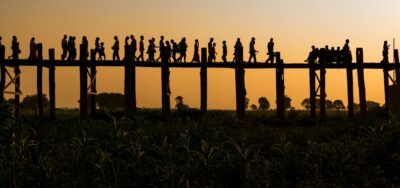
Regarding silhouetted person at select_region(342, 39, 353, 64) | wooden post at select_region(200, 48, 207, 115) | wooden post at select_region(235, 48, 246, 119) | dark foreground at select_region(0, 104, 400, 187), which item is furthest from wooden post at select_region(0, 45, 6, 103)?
silhouetted person at select_region(342, 39, 353, 64)

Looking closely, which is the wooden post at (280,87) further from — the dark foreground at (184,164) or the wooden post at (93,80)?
the dark foreground at (184,164)

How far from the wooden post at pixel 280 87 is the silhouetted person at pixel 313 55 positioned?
1078mm

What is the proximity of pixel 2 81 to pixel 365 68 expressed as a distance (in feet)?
43.9

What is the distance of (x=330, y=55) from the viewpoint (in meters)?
24.8

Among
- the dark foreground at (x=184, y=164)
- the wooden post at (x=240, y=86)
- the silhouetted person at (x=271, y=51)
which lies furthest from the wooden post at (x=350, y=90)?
the dark foreground at (x=184, y=164)

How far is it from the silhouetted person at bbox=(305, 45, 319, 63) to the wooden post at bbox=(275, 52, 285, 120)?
3.54ft

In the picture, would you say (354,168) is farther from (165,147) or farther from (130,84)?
(130,84)

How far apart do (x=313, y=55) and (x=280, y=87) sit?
1.73m

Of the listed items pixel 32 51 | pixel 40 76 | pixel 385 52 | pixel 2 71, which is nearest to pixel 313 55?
pixel 385 52

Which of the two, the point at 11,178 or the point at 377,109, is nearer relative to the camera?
the point at 11,178

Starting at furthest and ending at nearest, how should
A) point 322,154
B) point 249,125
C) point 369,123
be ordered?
point 249,125
point 369,123
point 322,154

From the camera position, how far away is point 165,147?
1219cm

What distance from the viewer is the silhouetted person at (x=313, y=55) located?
24.6 m

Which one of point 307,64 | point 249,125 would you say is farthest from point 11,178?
point 307,64
